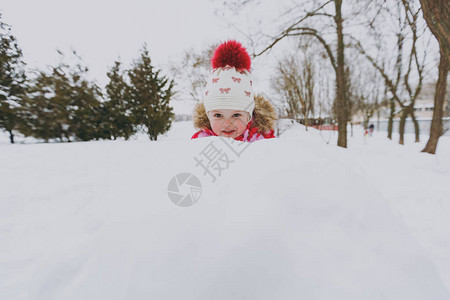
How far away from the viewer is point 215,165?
0.99 meters

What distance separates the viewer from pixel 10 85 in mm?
4824

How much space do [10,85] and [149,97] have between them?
459cm

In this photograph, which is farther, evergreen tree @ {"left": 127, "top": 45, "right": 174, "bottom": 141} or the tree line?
evergreen tree @ {"left": 127, "top": 45, "right": 174, "bottom": 141}

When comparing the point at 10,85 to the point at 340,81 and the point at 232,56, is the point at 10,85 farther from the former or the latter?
the point at 340,81

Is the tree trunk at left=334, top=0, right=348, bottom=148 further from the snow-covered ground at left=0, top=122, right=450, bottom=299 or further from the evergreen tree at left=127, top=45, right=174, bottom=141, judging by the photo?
the evergreen tree at left=127, top=45, right=174, bottom=141

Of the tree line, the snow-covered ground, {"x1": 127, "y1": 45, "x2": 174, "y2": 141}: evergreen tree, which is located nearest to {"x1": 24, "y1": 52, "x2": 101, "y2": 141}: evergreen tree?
the tree line

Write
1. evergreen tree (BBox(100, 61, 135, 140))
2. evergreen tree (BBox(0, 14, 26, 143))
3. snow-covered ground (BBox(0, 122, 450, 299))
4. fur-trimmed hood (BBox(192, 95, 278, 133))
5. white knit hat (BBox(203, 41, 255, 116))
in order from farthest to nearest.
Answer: evergreen tree (BBox(100, 61, 135, 140)) < evergreen tree (BBox(0, 14, 26, 143)) < fur-trimmed hood (BBox(192, 95, 278, 133)) < white knit hat (BBox(203, 41, 255, 116)) < snow-covered ground (BBox(0, 122, 450, 299))

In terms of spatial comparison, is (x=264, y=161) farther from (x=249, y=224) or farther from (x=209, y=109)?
(x=209, y=109)

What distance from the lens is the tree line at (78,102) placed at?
4871 mm

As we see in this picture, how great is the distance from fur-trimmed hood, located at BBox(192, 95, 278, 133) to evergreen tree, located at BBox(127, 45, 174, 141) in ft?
25.1

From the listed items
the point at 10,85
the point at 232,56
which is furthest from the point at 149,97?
the point at 232,56

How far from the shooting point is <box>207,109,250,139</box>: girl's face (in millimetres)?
1556

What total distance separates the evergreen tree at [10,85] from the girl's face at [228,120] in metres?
6.17

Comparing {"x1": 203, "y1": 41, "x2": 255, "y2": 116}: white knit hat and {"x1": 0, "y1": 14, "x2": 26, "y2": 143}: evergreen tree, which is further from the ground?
{"x1": 0, "y1": 14, "x2": 26, "y2": 143}: evergreen tree
